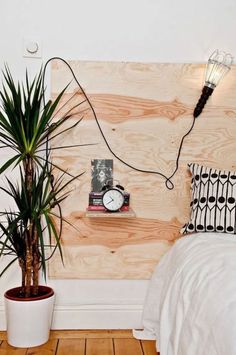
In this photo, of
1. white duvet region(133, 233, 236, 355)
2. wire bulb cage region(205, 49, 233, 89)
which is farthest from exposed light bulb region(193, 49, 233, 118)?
white duvet region(133, 233, 236, 355)

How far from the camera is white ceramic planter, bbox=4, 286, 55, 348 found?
205 cm

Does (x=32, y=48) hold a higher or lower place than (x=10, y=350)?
higher

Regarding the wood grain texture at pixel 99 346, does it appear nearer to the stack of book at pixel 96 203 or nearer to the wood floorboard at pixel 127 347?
the wood floorboard at pixel 127 347

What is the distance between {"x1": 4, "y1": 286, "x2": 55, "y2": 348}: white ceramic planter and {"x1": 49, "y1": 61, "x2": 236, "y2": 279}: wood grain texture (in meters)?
0.30

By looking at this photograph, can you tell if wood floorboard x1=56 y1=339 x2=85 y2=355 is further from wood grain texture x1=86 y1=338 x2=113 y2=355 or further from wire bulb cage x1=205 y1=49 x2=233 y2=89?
wire bulb cage x1=205 y1=49 x2=233 y2=89

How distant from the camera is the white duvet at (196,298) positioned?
4.09 ft

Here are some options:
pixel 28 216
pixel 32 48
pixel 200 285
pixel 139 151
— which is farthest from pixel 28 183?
pixel 200 285

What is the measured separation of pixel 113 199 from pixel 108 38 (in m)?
0.94

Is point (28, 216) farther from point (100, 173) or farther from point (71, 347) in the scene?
point (71, 347)

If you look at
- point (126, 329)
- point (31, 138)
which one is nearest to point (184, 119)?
point (31, 138)

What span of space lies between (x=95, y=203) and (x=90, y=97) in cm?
62

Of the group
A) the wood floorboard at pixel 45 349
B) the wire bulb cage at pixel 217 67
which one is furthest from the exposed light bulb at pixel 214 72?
the wood floorboard at pixel 45 349

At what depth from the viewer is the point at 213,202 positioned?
2.16 m

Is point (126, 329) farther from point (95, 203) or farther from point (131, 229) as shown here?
point (95, 203)
